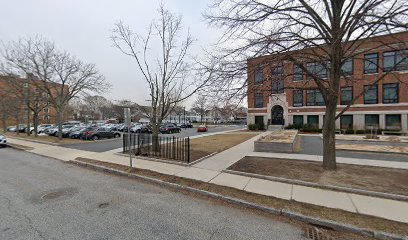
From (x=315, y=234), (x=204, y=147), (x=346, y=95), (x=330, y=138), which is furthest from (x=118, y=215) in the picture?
(x=346, y=95)

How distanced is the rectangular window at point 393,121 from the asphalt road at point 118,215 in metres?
29.2

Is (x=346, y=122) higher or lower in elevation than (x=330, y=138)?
higher

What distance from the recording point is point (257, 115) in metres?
34.5

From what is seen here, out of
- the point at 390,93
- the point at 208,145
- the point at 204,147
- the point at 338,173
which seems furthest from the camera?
the point at 390,93

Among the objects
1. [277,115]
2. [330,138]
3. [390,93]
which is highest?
[390,93]

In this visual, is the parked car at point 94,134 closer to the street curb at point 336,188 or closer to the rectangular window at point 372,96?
the street curb at point 336,188

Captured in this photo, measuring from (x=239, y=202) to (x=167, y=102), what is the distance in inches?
356

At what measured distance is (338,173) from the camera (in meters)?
7.33

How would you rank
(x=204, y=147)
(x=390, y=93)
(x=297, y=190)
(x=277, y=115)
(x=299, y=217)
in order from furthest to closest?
(x=277, y=115)
(x=390, y=93)
(x=204, y=147)
(x=297, y=190)
(x=299, y=217)

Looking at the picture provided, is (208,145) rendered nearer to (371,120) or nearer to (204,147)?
(204,147)

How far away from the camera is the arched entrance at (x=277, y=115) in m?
32.3

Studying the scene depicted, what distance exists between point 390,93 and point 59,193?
33.9m

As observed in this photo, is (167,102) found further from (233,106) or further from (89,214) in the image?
(89,214)

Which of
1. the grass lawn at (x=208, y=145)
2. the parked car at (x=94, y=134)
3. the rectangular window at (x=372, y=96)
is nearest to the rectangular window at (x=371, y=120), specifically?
the rectangular window at (x=372, y=96)
